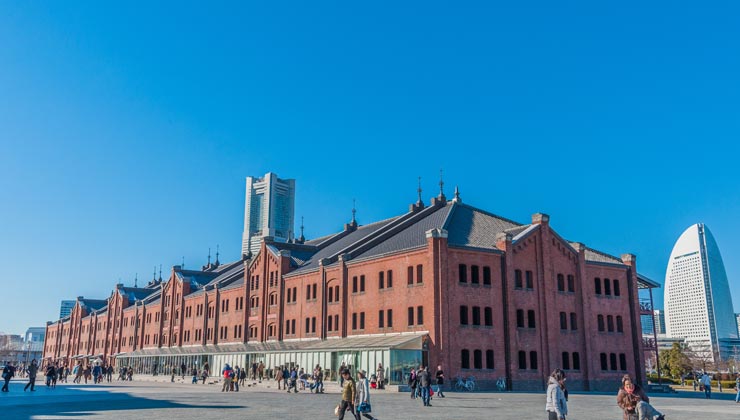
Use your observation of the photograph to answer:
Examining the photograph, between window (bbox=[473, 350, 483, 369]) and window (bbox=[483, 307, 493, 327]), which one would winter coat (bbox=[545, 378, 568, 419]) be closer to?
window (bbox=[473, 350, 483, 369])

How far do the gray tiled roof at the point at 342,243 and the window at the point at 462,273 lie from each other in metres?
16.9

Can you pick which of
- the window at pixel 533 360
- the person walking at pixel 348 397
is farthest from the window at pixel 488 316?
the person walking at pixel 348 397

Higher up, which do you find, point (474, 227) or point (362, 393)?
point (474, 227)

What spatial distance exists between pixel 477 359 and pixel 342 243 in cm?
2437

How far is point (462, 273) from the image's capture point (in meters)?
46.9

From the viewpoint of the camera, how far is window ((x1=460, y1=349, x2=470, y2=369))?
45213 millimetres

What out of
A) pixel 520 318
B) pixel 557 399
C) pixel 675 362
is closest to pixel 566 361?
pixel 520 318

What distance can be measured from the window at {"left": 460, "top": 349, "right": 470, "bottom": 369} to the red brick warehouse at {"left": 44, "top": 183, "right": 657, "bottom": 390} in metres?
0.07

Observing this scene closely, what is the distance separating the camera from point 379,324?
50.1m

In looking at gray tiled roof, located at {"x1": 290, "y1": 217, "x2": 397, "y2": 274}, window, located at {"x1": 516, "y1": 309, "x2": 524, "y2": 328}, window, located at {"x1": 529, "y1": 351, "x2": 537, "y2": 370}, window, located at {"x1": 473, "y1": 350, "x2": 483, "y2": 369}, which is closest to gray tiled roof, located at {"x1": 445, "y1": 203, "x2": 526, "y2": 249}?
window, located at {"x1": 516, "y1": 309, "x2": 524, "y2": 328}

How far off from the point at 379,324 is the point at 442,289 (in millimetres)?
7085

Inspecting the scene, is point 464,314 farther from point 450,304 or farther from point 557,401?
point 557,401

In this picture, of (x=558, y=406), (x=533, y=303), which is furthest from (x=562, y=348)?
(x=558, y=406)

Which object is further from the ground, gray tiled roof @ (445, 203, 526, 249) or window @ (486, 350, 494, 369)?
gray tiled roof @ (445, 203, 526, 249)
